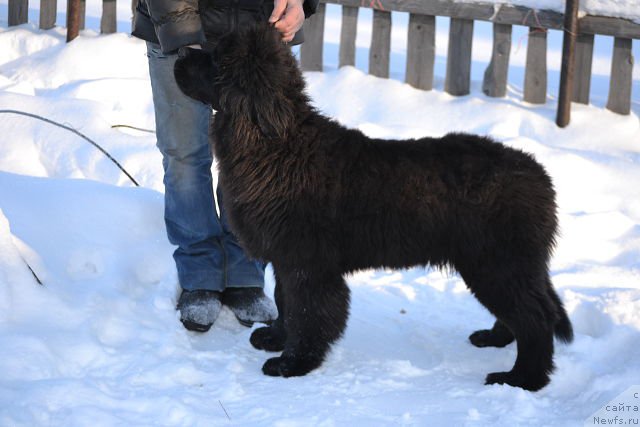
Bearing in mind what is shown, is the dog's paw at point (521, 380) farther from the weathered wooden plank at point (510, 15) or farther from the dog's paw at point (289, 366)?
the weathered wooden plank at point (510, 15)

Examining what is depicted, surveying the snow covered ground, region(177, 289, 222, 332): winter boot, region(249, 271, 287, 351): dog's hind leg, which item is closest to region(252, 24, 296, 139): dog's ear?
region(249, 271, 287, 351): dog's hind leg

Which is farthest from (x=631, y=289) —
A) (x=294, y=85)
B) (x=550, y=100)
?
(x=550, y=100)

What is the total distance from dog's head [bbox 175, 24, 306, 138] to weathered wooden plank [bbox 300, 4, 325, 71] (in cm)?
458

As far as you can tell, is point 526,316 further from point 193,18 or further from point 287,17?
point 193,18

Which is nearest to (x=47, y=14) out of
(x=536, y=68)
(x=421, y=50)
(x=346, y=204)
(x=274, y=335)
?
(x=421, y=50)

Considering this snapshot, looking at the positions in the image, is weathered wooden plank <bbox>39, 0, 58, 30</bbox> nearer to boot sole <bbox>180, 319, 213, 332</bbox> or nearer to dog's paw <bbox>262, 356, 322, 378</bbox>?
boot sole <bbox>180, 319, 213, 332</bbox>

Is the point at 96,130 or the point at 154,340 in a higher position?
the point at 96,130

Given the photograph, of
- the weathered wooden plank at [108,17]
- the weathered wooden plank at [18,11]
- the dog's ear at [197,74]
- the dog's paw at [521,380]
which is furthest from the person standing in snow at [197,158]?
the weathered wooden plank at [18,11]

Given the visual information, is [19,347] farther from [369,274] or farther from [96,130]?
[96,130]

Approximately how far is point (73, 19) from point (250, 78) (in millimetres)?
6011

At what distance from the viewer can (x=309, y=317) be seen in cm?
323

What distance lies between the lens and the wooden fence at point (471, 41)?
21.6 ft

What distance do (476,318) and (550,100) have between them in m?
4.06

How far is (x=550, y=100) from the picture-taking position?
24.2ft
